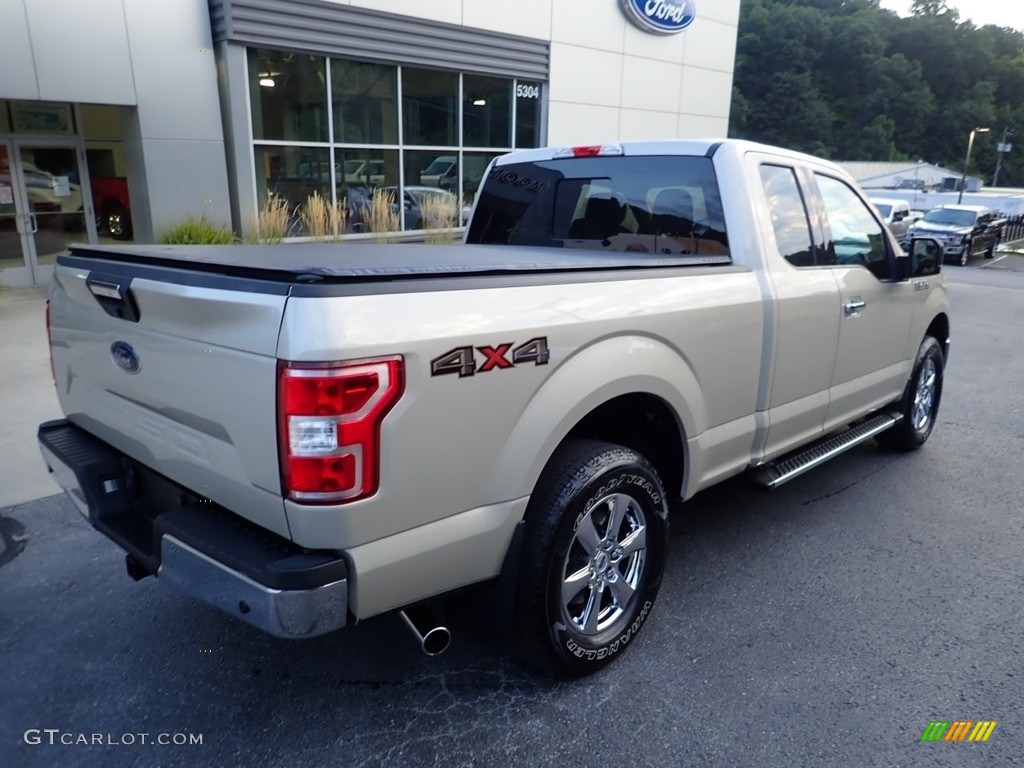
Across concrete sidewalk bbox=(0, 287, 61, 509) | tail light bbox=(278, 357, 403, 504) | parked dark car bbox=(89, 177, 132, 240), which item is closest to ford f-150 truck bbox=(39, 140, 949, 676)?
tail light bbox=(278, 357, 403, 504)

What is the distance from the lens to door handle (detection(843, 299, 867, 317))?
4.04 metres

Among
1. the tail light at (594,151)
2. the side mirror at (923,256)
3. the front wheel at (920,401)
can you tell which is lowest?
the front wheel at (920,401)

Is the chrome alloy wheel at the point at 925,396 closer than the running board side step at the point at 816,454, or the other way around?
the running board side step at the point at 816,454

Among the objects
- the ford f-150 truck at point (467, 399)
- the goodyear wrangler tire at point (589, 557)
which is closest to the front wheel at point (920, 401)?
the ford f-150 truck at point (467, 399)

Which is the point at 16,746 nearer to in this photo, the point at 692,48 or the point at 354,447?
the point at 354,447

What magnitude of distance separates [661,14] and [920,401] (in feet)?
47.7

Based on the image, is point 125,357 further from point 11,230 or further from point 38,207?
point 38,207

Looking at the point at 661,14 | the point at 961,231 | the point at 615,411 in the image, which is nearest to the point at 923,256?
the point at 615,411

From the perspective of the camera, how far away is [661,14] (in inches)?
679

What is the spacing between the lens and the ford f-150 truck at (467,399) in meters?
2.02

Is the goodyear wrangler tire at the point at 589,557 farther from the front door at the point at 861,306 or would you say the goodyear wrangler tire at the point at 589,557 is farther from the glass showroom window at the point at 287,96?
the glass showroom window at the point at 287,96

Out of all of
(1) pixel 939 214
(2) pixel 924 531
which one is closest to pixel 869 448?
(2) pixel 924 531

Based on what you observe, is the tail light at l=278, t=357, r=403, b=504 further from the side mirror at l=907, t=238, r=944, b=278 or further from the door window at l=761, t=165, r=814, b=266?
the side mirror at l=907, t=238, r=944, b=278

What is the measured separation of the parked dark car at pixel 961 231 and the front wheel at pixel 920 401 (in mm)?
18675
